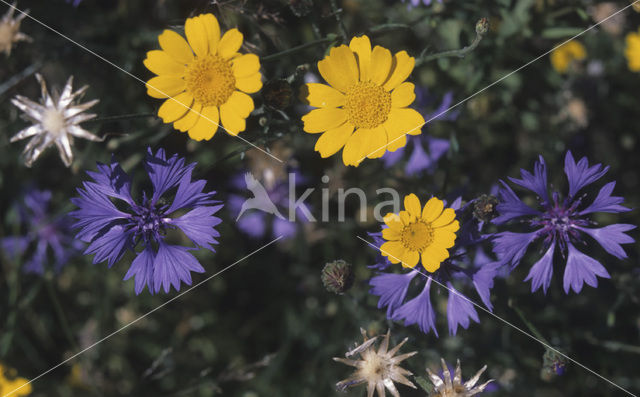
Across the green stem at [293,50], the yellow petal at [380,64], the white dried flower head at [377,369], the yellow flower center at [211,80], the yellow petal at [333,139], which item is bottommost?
the white dried flower head at [377,369]

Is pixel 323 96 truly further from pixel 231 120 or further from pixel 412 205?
pixel 412 205

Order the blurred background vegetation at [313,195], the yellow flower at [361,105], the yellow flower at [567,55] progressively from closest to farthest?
the yellow flower at [361,105]
the blurred background vegetation at [313,195]
the yellow flower at [567,55]

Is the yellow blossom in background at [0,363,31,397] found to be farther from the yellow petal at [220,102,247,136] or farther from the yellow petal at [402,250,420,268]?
the yellow petal at [402,250,420,268]

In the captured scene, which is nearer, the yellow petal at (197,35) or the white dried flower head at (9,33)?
the yellow petal at (197,35)

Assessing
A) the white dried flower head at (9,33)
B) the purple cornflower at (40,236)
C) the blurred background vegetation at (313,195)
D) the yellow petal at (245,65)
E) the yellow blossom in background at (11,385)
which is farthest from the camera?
the purple cornflower at (40,236)

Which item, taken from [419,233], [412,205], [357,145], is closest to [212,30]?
[357,145]

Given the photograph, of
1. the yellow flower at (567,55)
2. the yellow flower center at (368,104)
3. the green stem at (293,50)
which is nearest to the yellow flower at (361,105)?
the yellow flower center at (368,104)

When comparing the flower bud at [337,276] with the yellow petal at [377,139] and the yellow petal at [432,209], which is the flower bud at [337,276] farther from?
the yellow petal at [377,139]

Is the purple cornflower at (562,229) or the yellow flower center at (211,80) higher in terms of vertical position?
the yellow flower center at (211,80)
